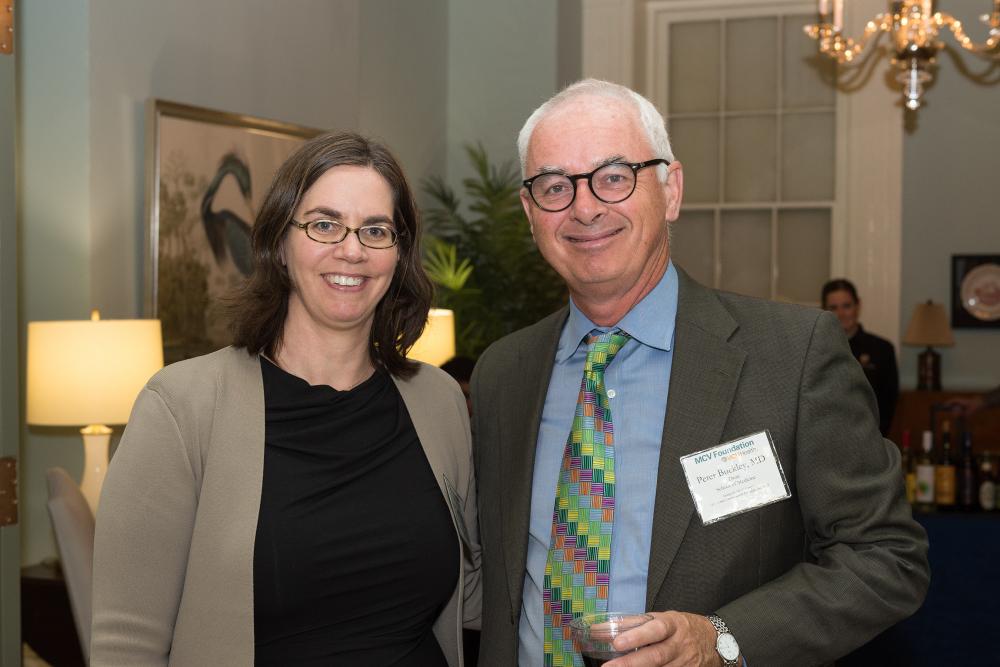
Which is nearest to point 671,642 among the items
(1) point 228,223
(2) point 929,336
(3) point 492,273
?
(1) point 228,223

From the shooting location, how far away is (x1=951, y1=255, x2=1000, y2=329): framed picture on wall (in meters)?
7.50

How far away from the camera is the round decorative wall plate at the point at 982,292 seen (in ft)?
24.6

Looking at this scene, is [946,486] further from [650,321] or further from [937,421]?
[650,321]

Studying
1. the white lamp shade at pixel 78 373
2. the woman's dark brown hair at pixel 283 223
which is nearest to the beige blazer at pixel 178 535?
the woman's dark brown hair at pixel 283 223

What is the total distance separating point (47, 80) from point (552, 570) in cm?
306

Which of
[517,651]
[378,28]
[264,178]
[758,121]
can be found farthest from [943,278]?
[517,651]

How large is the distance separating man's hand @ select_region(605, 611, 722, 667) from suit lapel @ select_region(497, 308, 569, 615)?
37 centimetres

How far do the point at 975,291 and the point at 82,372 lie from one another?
6292mm

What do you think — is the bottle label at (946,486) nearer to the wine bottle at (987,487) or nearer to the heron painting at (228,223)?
the wine bottle at (987,487)

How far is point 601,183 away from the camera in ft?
6.05

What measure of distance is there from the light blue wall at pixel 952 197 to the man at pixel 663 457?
6.31 m

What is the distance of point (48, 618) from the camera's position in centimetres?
357

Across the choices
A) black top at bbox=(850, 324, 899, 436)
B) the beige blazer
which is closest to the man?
the beige blazer

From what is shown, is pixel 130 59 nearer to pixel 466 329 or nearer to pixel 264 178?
pixel 264 178
